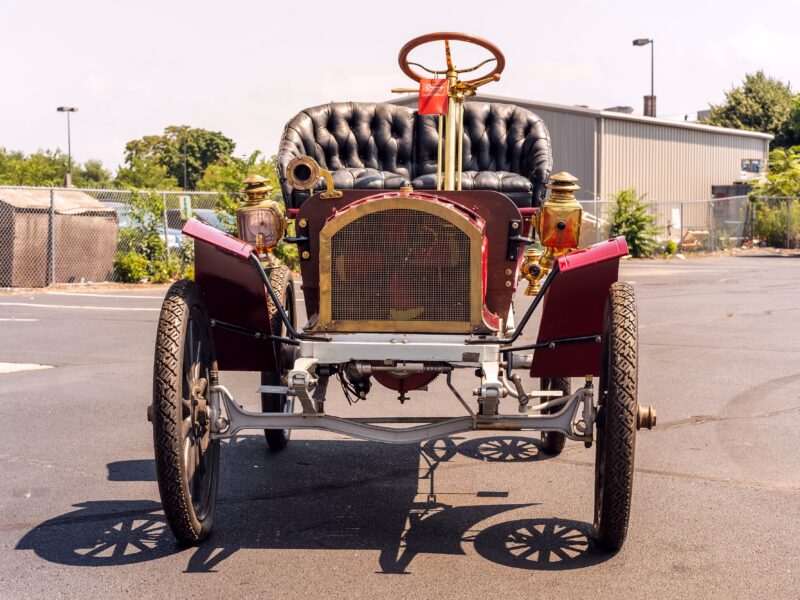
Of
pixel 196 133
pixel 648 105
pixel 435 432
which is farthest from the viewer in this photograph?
pixel 196 133

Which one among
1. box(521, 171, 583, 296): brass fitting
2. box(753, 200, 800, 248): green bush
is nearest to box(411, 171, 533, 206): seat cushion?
box(521, 171, 583, 296): brass fitting

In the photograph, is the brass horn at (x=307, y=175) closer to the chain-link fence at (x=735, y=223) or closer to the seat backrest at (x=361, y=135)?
the seat backrest at (x=361, y=135)

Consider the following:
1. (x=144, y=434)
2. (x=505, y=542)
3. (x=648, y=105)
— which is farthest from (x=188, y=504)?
(x=648, y=105)

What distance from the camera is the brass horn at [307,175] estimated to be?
504cm

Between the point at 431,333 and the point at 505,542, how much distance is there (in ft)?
3.30

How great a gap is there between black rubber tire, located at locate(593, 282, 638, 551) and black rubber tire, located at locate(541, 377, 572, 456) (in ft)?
5.77

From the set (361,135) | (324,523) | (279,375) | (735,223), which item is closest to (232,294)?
(279,375)

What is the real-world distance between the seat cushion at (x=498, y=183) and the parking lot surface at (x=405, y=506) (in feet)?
5.31

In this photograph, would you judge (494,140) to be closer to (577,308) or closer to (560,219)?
(560,219)

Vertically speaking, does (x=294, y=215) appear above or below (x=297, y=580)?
above

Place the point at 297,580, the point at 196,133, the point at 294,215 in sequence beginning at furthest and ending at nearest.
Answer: the point at 196,133, the point at 294,215, the point at 297,580

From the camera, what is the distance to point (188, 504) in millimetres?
4367

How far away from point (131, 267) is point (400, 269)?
53.6ft

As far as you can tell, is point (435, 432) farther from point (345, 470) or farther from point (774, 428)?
point (774, 428)
